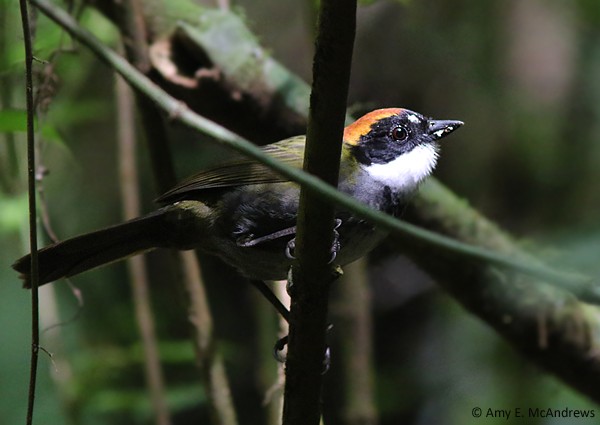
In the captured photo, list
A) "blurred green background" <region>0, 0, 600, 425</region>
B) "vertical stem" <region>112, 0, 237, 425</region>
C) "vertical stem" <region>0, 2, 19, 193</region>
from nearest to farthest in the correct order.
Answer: "vertical stem" <region>0, 2, 19, 193</region>
"vertical stem" <region>112, 0, 237, 425</region>
"blurred green background" <region>0, 0, 600, 425</region>

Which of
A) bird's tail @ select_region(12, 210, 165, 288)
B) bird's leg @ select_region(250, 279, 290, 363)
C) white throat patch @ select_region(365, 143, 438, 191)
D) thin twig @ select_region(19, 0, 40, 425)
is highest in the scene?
thin twig @ select_region(19, 0, 40, 425)

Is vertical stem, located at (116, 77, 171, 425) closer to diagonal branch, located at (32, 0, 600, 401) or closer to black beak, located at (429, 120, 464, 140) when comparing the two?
diagonal branch, located at (32, 0, 600, 401)

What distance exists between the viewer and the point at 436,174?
5375mm

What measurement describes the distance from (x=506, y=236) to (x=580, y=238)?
84 centimetres

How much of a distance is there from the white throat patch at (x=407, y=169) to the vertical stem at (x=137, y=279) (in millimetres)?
1318

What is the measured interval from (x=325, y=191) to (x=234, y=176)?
1212mm

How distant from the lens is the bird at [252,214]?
2578 millimetres

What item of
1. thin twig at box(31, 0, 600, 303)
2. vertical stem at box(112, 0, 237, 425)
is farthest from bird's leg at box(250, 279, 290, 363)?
thin twig at box(31, 0, 600, 303)

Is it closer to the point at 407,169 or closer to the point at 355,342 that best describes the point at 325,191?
the point at 407,169

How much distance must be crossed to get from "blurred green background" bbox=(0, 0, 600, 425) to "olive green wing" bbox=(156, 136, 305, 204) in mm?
883

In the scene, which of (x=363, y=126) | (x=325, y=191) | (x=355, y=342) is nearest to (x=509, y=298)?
(x=355, y=342)

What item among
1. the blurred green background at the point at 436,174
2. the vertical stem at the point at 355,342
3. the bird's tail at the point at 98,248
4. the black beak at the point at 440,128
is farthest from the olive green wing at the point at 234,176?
the vertical stem at the point at 355,342

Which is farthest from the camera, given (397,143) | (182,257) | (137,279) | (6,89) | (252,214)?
(137,279)

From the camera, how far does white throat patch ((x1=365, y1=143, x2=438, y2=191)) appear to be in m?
2.71
